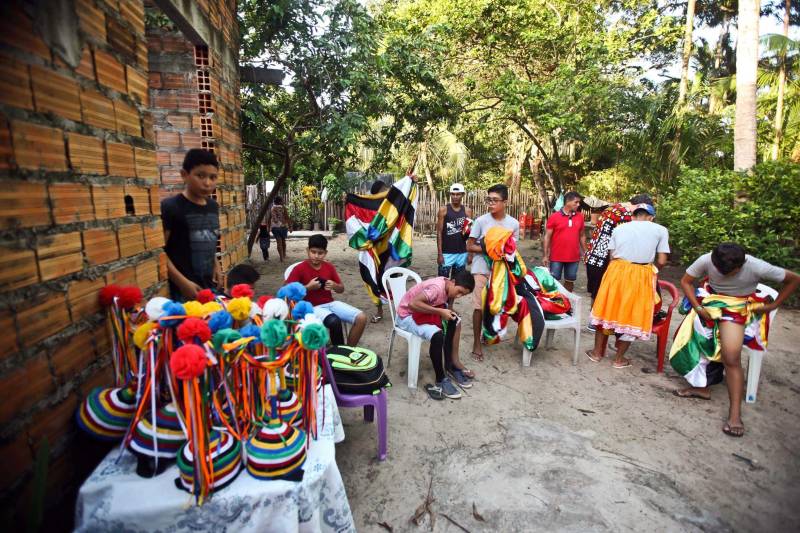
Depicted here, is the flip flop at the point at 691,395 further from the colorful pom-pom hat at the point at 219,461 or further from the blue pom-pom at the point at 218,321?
the blue pom-pom at the point at 218,321

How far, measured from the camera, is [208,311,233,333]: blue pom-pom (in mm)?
1444

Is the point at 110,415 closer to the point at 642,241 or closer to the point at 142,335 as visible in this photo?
the point at 142,335

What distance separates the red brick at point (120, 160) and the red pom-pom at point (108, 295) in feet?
1.73

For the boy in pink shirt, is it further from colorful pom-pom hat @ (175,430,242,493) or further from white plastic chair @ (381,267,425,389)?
colorful pom-pom hat @ (175,430,242,493)

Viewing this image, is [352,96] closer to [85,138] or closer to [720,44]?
[85,138]

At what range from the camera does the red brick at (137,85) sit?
78.8 inches

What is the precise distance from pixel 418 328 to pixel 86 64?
268cm

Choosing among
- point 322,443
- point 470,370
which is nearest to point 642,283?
point 470,370

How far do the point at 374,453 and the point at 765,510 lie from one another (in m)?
2.25

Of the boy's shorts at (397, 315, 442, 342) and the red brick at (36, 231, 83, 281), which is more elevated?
the red brick at (36, 231, 83, 281)

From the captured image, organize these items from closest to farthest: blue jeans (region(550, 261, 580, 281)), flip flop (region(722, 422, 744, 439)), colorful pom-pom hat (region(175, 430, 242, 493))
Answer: colorful pom-pom hat (region(175, 430, 242, 493)), flip flop (region(722, 422, 744, 439)), blue jeans (region(550, 261, 580, 281))

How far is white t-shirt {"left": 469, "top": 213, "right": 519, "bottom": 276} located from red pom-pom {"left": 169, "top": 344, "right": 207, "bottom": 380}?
10.9 feet

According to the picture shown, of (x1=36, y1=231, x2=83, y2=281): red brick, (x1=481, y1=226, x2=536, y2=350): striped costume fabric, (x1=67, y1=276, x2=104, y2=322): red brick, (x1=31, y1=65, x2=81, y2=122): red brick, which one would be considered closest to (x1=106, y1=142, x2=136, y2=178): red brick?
(x1=31, y1=65, x2=81, y2=122): red brick

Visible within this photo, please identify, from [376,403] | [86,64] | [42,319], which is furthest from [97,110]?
[376,403]
